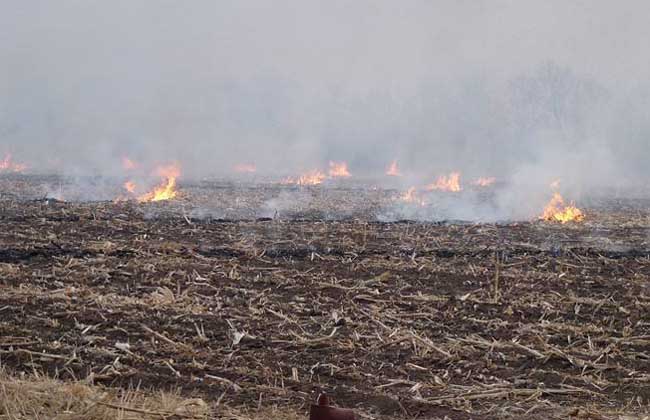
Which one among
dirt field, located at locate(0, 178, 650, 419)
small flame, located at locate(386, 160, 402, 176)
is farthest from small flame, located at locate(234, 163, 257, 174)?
dirt field, located at locate(0, 178, 650, 419)

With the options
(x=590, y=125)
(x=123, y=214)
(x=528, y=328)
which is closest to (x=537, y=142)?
(x=590, y=125)

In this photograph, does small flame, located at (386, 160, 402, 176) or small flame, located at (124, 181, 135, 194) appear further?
small flame, located at (386, 160, 402, 176)

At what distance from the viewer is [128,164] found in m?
36.9

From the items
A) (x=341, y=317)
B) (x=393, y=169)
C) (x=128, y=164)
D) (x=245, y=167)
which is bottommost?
(x=341, y=317)

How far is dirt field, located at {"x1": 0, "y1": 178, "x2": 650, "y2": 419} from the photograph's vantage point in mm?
5164

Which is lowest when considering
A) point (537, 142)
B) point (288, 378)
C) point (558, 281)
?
point (288, 378)

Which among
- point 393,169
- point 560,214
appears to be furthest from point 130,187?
point 393,169

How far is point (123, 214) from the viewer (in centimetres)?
1417

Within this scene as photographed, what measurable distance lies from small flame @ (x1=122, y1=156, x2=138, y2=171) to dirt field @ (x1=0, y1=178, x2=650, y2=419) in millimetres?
22457

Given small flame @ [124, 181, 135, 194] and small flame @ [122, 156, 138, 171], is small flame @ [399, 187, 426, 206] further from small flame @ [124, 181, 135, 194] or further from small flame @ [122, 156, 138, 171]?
small flame @ [122, 156, 138, 171]

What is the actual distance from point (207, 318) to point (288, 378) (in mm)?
→ 1795

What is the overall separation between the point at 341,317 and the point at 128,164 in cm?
3260

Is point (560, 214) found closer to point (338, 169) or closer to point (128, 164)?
point (128, 164)

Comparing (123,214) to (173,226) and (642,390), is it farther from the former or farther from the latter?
(642,390)
